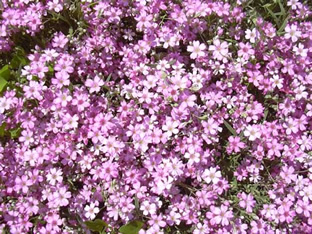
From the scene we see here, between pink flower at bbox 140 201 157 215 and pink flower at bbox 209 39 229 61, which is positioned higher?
pink flower at bbox 209 39 229 61

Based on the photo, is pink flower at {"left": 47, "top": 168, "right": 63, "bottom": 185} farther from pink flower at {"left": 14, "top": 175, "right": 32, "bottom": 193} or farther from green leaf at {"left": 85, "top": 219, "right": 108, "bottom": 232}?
green leaf at {"left": 85, "top": 219, "right": 108, "bottom": 232}

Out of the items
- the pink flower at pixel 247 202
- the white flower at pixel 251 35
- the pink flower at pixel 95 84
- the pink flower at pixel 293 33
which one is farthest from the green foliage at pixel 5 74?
the pink flower at pixel 293 33

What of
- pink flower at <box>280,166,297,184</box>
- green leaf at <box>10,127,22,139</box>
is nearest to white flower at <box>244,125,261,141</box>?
pink flower at <box>280,166,297,184</box>

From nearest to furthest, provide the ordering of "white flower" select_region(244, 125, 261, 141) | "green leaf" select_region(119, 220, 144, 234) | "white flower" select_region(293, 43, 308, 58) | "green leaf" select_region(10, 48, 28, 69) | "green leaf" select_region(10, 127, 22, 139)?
"green leaf" select_region(119, 220, 144, 234), "white flower" select_region(244, 125, 261, 141), "green leaf" select_region(10, 127, 22, 139), "white flower" select_region(293, 43, 308, 58), "green leaf" select_region(10, 48, 28, 69)

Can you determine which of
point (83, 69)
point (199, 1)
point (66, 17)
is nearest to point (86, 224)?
point (83, 69)

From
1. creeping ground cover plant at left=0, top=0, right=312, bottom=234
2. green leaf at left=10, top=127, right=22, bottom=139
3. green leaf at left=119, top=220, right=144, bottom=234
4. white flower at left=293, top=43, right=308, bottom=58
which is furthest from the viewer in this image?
white flower at left=293, top=43, right=308, bottom=58

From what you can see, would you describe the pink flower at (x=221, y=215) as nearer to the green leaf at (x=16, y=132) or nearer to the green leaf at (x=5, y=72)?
the green leaf at (x=16, y=132)

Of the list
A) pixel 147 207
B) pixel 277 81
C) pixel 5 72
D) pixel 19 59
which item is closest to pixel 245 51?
pixel 277 81
